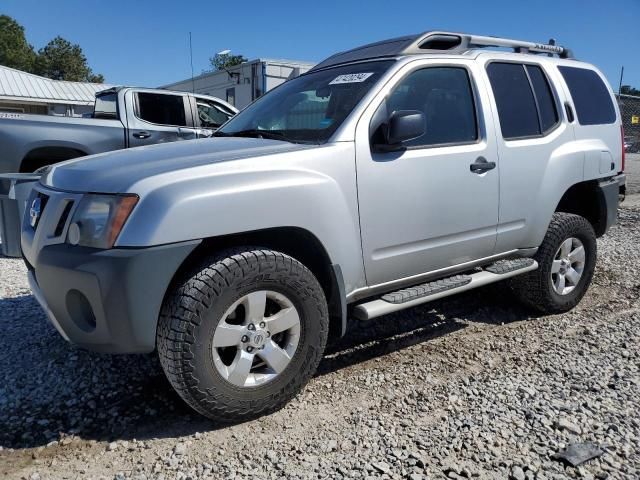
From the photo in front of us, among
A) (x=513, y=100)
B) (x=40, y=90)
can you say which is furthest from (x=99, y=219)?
(x=40, y=90)

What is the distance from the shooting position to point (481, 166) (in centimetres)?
339

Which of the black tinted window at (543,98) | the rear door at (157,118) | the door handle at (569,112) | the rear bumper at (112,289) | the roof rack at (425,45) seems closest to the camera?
the rear bumper at (112,289)

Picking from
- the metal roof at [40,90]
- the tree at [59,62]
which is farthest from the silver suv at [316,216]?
the tree at [59,62]

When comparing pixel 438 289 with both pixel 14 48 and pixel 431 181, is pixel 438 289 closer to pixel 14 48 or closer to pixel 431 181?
pixel 431 181

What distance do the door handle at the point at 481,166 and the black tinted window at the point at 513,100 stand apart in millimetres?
315

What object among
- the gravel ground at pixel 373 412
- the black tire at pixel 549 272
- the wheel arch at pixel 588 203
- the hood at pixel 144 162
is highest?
the hood at pixel 144 162

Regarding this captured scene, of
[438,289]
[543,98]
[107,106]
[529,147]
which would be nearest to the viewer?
[438,289]

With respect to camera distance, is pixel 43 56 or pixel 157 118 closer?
pixel 157 118

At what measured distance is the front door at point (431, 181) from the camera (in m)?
2.95

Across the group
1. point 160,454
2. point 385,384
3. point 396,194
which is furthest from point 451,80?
point 160,454

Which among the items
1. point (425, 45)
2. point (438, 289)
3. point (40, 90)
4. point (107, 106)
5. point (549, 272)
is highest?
point (40, 90)

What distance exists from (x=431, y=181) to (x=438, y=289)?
0.67 metres

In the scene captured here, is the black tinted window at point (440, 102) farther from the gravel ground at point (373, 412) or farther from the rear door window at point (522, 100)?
the gravel ground at point (373, 412)

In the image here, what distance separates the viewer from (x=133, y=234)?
7.41 feet
